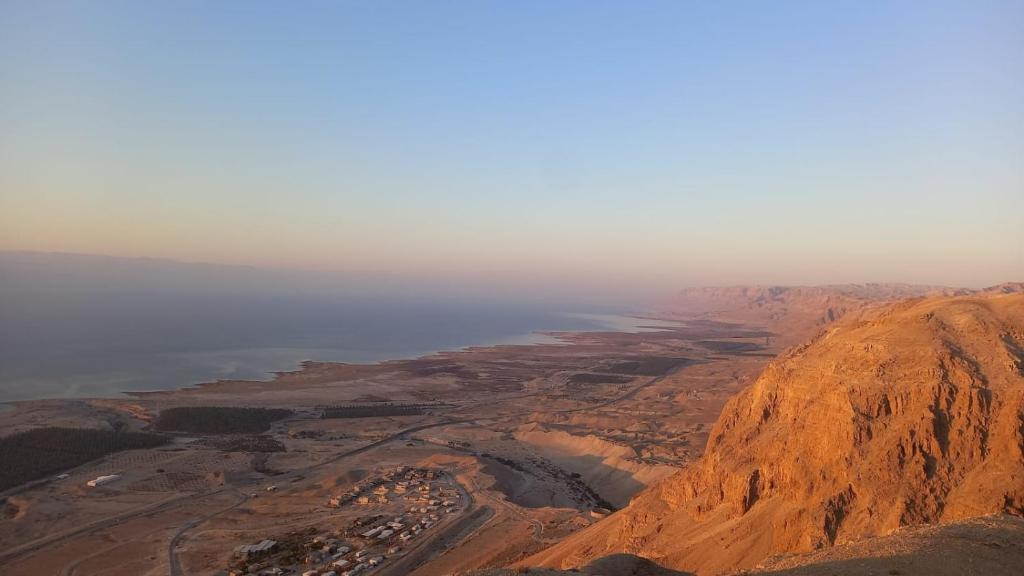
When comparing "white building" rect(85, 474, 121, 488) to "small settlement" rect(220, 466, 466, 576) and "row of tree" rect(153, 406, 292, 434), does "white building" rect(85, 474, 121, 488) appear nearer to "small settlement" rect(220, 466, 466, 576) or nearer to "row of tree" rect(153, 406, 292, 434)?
"row of tree" rect(153, 406, 292, 434)

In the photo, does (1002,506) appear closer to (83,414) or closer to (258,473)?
(258,473)

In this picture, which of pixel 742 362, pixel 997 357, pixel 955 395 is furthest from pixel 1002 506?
pixel 742 362

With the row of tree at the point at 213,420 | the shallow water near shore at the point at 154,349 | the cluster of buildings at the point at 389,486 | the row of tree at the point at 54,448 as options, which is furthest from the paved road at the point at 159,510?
the shallow water near shore at the point at 154,349

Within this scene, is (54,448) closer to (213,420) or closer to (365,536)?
(213,420)

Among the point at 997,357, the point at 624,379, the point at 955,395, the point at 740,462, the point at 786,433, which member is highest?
the point at 997,357

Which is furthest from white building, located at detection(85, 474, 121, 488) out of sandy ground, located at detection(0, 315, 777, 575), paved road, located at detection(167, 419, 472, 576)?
paved road, located at detection(167, 419, 472, 576)

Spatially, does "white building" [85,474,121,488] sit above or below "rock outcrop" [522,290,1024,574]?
below

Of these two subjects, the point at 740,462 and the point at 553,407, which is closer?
the point at 740,462

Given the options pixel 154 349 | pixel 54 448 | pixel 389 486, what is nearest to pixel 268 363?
pixel 154 349

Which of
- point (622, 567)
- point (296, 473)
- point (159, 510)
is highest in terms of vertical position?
point (622, 567)
